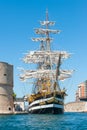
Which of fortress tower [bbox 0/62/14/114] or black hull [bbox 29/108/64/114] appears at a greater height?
fortress tower [bbox 0/62/14/114]

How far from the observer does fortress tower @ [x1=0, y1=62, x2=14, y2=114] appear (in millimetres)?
101188

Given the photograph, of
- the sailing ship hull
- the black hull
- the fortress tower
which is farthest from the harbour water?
the fortress tower

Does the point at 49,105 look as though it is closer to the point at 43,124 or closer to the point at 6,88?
the point at 6,88

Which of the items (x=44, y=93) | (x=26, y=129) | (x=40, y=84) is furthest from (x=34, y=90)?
(x=26, y=129)

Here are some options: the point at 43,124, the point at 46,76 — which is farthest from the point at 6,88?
the point at 43,124

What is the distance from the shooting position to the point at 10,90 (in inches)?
4171

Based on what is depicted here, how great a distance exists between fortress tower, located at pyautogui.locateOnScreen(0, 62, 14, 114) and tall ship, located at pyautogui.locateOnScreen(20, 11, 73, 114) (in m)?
5.83

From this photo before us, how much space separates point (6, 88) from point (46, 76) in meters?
11.7

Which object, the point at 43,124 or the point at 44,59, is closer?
the point at 43,124

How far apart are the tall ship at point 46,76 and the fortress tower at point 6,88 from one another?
229 inches

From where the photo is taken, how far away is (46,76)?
11050 cm

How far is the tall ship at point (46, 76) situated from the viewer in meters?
97.5

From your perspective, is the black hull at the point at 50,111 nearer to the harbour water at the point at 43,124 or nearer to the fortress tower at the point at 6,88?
the fortress tower at the point at 6,88

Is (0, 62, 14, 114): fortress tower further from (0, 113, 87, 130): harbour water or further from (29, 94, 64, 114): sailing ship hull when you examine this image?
(0, 113, 87, 130): harbour water
